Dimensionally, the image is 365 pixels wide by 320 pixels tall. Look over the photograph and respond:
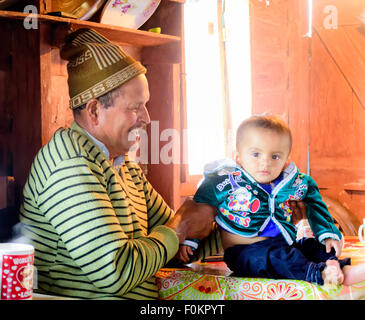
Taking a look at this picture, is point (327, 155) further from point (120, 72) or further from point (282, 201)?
point (120, 72)

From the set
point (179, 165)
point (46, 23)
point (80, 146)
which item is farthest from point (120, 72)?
point (179, 165)

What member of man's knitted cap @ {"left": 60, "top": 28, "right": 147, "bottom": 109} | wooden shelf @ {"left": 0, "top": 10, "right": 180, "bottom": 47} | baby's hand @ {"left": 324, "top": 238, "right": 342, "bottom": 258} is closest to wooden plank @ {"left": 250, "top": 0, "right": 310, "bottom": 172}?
wooden shelf @ {"left": 0, "top": 10, "right": 180, "bottom": 47}

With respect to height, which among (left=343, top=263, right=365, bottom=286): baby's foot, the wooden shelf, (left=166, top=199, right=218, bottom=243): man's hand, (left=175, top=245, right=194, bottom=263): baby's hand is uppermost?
the wooden shelf

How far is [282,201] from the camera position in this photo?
1.53 meters

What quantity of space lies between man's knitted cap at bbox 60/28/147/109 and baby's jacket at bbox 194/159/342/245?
1.33 feet

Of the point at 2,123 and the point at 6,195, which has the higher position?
the point at 2,123

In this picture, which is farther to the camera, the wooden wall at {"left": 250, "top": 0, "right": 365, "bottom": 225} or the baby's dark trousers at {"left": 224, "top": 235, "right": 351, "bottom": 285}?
the wooden wall at {"left": 250, "top": 0, "right": 365, "bottom": 225}

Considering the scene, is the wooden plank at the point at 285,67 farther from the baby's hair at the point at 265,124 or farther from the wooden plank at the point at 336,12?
the baby's hair at the point at 265,124

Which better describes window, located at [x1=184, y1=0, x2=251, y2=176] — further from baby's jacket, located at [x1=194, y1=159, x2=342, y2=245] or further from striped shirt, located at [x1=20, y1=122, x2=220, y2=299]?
striped shirt, located at [x1=20, y1=122, x2=220, y2=299]

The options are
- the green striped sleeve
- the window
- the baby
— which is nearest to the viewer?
the green striped sleeve

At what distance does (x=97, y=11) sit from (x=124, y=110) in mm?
700

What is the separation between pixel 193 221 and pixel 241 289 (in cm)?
26

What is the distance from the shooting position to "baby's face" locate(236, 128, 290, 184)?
1.51m
